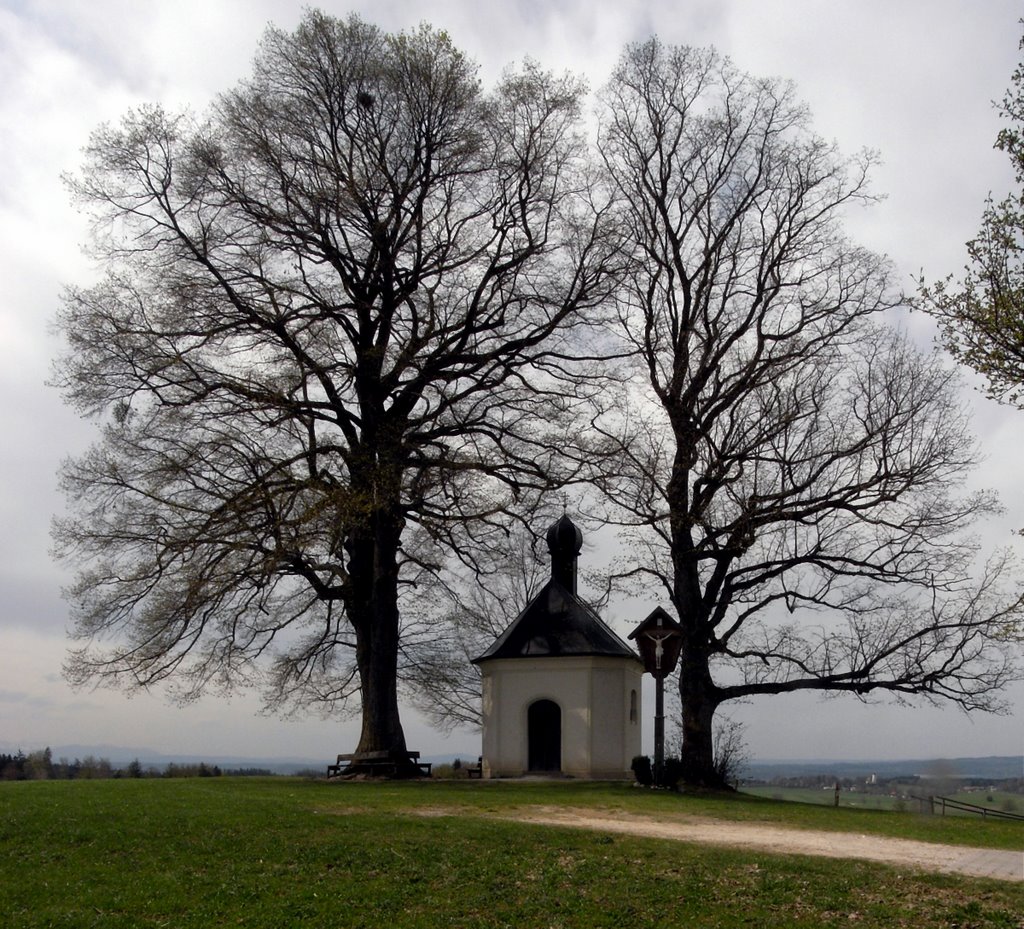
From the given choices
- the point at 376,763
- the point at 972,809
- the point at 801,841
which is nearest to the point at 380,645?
the point at 376,763

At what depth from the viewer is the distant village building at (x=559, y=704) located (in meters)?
30.4

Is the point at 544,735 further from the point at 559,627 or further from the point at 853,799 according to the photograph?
the point at 853,799

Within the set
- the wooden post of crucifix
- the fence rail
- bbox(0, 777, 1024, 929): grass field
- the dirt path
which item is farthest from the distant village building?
bbox(0, 777, 1024, 929): grass field

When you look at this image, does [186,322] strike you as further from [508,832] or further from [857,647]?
[857,647]

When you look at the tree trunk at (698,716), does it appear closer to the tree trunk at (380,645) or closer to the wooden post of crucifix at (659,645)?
the wooden post of crucifix at (659,645)

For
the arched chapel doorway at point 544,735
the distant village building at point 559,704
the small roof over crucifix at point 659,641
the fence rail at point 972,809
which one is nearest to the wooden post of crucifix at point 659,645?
the small roof over crucifix at point 659,641

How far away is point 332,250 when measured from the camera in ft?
91.2

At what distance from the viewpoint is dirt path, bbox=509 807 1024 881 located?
16.3 m

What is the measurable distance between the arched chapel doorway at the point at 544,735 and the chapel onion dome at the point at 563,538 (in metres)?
4.79

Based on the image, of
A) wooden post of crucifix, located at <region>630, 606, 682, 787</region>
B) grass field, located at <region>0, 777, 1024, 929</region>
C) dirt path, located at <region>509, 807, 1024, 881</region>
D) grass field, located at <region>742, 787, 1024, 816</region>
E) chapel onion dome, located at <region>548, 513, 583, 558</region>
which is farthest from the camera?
chapel onion dome, located at <region>548, 513, 583, 558</region>

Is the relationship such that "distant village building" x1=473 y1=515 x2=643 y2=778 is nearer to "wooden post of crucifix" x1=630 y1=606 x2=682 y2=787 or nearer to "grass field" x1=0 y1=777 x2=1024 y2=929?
"wooden post of crucifix" x1=630 y1=606 x2=682 y2=787

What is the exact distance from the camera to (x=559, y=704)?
30.6m

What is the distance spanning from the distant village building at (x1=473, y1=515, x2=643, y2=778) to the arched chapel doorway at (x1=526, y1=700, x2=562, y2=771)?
0.03 m

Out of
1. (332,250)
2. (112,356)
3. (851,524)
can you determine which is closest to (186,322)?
(112,356)
